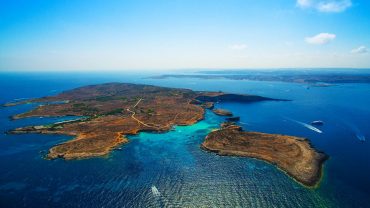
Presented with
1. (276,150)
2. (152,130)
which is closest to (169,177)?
(276,150)

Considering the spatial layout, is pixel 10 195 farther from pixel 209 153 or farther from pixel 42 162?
pixel 209 153

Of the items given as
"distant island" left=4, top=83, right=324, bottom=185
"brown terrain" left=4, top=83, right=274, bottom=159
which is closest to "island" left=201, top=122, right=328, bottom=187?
"distant island" left=4, top=83, right=324, bottom=185

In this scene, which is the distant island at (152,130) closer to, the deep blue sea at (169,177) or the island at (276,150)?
the island at (276,150)

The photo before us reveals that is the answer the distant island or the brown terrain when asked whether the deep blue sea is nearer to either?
the distant island

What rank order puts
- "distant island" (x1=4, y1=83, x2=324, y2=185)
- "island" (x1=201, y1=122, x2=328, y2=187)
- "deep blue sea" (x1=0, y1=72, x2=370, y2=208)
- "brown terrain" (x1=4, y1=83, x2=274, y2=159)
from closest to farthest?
"deep blue sea" (x1=0, y1=72, x2=370, y2=208) → "island" (x1=201, y1=122, x2=328, y2=187) → "distant island" (x1=4, y1=83, x2=324, y2=185) → "brown terrain" (x1=4, y1=83, x2=274, y2=159)

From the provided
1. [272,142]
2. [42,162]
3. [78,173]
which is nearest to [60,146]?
[42,162]
